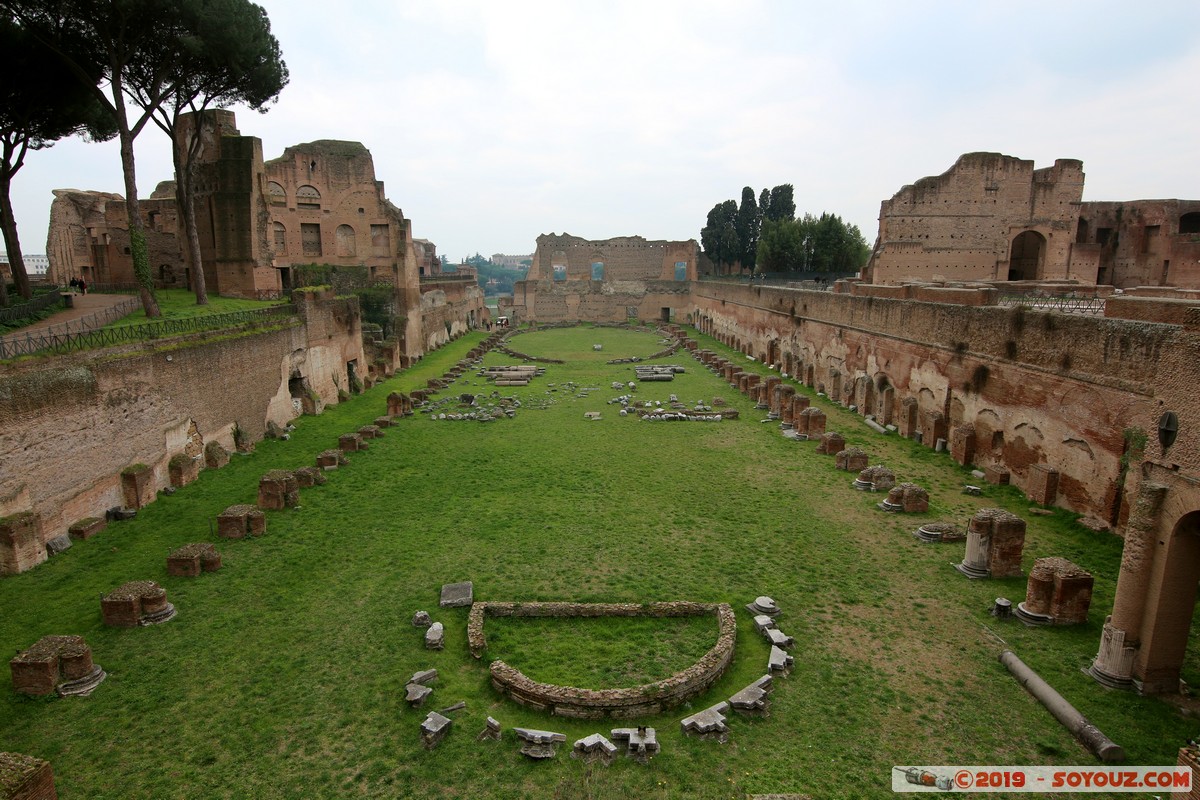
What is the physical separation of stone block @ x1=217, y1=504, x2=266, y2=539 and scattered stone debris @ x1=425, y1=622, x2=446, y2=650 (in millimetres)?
4613

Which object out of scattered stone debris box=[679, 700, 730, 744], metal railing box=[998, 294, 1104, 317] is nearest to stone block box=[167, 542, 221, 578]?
scattered stone debris box=[679, 700, 730, 744]

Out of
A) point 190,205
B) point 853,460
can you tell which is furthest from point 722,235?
point 853,460

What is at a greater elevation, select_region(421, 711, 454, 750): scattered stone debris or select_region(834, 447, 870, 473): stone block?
select_region(834, 447, 870, 473): stone block

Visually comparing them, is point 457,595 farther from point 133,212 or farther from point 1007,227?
point 1007,227

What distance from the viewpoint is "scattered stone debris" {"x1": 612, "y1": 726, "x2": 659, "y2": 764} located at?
5.70 m

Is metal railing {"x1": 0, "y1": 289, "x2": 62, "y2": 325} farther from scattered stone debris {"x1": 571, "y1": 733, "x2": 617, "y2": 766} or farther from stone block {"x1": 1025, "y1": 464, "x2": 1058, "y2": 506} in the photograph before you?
stone block {"x1": 1025, "y1": 464, "x2": 1058, "y2": 506}

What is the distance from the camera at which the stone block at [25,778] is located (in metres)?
4.70

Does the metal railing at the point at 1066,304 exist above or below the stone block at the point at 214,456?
above

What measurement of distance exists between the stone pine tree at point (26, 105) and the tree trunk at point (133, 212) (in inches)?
80.6

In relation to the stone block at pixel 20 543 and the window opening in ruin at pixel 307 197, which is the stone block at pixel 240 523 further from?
the window opening in ruin at pixel 307 197

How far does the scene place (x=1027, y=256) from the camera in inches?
1150

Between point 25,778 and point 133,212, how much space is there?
16.4m

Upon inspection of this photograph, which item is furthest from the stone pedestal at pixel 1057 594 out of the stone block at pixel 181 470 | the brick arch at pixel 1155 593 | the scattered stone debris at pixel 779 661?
the stone block at pixel 181 470

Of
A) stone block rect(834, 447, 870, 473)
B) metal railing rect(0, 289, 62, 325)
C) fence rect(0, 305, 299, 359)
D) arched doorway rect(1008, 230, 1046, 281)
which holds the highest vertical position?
arched doorway rect(1008, 230, 1046, 281)
